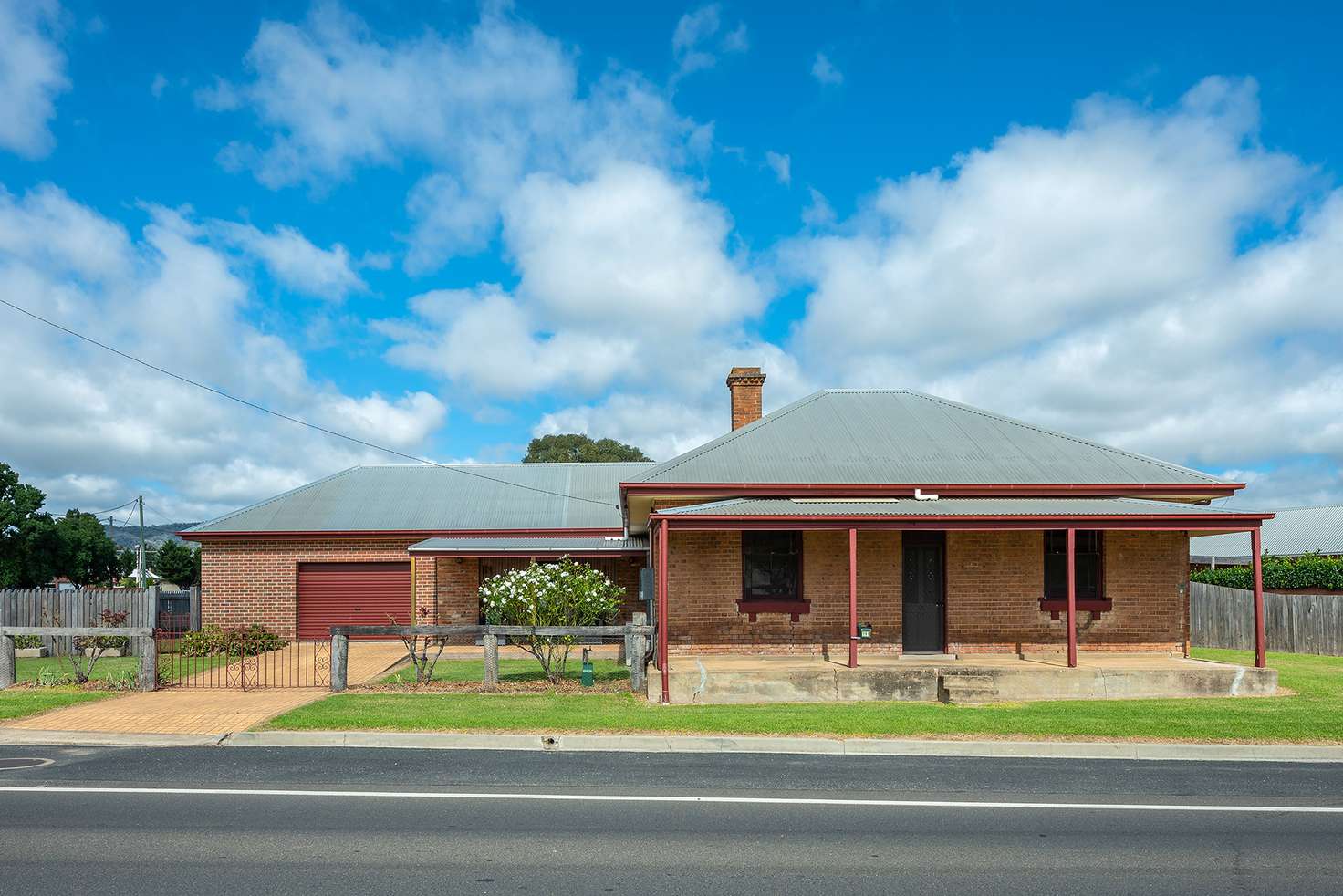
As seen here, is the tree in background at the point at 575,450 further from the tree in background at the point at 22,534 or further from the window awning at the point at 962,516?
the window awning at the point at 962,516

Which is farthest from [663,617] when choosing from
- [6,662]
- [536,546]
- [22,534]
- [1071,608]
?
[22,534]

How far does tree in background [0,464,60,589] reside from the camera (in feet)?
112

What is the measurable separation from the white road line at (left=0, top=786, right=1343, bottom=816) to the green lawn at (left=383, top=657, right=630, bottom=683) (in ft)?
22.5

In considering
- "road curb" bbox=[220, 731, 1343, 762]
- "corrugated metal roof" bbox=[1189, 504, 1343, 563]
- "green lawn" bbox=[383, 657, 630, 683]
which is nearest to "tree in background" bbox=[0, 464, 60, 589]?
"green lawn" bbox=[383, 657, 630, 683]

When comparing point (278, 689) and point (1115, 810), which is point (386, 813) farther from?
point (278, 689)

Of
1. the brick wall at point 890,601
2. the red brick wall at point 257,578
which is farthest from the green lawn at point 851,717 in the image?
the red brick wall at point 257,578

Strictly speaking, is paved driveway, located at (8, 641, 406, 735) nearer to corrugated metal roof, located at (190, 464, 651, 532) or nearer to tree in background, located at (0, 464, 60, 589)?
corrugated metal roof, located at (190, 464, 651, 532)

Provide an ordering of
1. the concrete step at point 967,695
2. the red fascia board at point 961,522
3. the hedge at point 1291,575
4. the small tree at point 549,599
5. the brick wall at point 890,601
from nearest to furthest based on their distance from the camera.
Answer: the concrete step at point 967,695 < the red fascia board at point 961,522 < the small tree at point 549,599 < the brick wall at point 890,601 < the hedge at point 1291,575

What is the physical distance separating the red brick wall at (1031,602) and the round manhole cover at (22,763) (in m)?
13.3

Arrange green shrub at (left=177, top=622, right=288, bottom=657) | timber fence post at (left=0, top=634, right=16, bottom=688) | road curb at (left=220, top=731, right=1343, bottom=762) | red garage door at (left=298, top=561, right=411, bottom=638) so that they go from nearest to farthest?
road curb at (left=220, top=731, right=1343, bottom=762) < timber fence post at (left=0, top=634, right=16, bottom=688) < green shrub at (left=177, top=622, right=288, bottom=657) < red garage door at (left=298, top=561, right=411, bottom=638)

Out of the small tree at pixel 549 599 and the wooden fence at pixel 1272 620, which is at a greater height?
the small tree at pixel 549 599

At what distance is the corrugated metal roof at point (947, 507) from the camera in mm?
15328

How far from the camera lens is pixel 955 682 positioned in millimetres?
13766

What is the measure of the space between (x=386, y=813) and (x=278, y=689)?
26.6 feet
